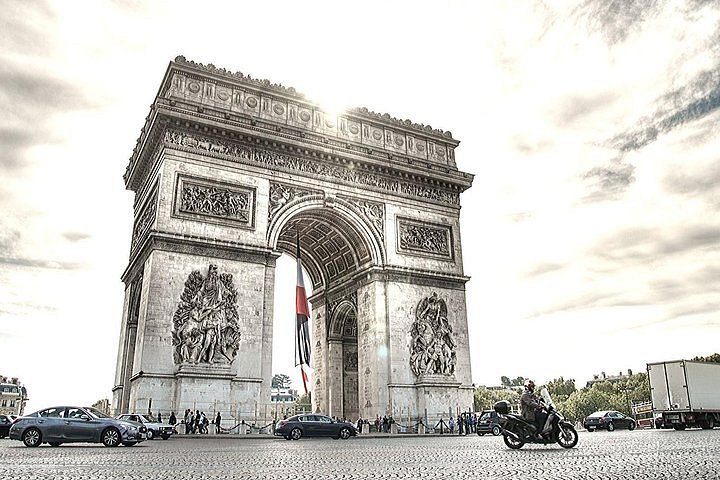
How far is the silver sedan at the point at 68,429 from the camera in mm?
14523

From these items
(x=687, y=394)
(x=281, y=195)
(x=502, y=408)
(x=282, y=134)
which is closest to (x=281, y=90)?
(x=282, y=134)

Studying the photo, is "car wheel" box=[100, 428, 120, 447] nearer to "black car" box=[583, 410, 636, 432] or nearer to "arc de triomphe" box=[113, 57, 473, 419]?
"arc de triomphe" box=[113, 57, 473, 419]

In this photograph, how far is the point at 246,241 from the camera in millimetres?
26609

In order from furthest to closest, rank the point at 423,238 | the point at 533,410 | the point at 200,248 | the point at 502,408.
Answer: the point at 423,238 → the point at 200,248 → the point at 502,408 → the point at 533,410

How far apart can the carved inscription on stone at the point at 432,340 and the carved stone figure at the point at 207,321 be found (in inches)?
356

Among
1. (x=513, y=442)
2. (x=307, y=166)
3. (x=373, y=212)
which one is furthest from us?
(x=373, y=212)

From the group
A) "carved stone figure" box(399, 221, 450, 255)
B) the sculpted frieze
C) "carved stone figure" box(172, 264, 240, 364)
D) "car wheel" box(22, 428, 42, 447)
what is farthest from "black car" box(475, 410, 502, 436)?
"car wheel" box(22, 428, 42, 447)

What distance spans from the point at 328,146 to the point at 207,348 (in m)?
11.5

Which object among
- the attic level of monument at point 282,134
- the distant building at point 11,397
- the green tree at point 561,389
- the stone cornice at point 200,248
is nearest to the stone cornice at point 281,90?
the attic level of monument at point 282,134

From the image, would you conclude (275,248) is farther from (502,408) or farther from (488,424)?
(502,408)

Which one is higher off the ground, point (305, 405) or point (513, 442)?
point (305, 405)

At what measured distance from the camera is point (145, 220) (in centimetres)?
2836

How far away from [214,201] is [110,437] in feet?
44.2

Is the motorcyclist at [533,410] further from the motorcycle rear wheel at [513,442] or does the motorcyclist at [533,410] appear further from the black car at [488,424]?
the black car at [488,424]
